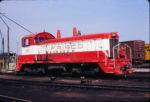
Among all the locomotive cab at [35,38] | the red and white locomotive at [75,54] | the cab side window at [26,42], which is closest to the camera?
the red and white locomotive at [75,54]

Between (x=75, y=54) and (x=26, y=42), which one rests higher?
(x=26, y=42)

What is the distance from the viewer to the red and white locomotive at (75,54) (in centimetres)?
1501

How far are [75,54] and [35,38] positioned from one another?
15.7 feet

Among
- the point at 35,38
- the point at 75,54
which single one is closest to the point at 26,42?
the point at 35,38

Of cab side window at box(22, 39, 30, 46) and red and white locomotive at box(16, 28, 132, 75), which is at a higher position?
cab side window at box(22, 39, 30, 46)

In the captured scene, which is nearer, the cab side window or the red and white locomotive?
the red and white locomotive

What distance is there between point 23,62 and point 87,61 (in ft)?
23.9

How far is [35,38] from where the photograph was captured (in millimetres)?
19469

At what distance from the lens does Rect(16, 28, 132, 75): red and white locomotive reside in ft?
49.2

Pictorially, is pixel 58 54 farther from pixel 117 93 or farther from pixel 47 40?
pixel 117 93

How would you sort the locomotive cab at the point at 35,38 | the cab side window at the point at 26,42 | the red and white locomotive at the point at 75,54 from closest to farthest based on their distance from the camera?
the red and white locomotive at the point at 75,54
the locomotive cab at the point at 35,38
the cab side window at the point at 26,42

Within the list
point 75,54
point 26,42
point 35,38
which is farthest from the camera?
point 26,42

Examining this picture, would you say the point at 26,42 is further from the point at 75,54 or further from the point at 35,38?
the point at 75,54

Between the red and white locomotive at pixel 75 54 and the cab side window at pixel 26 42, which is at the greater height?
the cab side window at pixel 26 42
